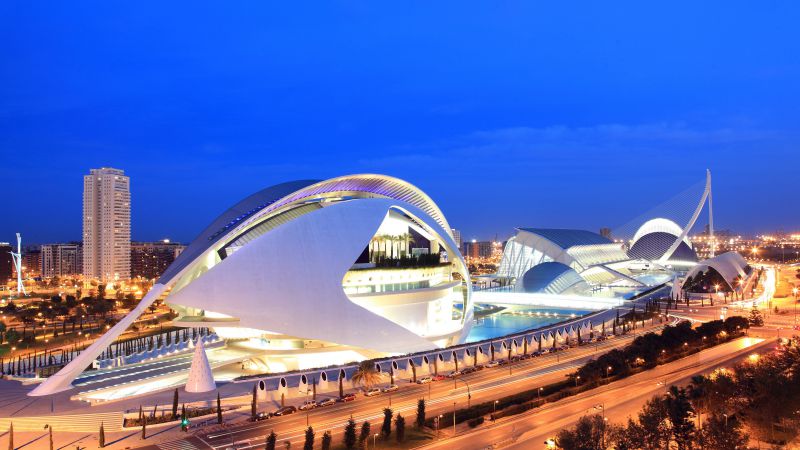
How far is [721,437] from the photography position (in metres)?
16.4

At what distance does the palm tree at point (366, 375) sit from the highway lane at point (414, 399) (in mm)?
716

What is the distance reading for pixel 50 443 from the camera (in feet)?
56.2

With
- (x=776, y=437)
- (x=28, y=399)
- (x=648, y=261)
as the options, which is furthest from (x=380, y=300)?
(x=648, y=261)

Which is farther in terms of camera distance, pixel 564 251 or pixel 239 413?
pixel 564 251

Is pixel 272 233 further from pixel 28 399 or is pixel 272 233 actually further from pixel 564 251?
pixel 564 251

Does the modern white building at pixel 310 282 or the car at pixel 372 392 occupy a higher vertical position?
the modern white building at pixel 310 282

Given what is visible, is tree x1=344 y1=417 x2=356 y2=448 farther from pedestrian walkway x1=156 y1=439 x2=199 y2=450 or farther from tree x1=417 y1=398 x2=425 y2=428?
pedestrian walkway x1=156 y1=439 x2=199 y2=450

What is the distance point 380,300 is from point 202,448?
41.7 ft

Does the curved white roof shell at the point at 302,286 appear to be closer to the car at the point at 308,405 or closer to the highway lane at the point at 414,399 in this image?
the highway lane at the point at 414,399

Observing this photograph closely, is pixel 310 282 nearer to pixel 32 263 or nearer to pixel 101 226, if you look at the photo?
pixel 101 226

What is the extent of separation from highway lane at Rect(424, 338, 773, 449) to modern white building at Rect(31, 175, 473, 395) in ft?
24.8

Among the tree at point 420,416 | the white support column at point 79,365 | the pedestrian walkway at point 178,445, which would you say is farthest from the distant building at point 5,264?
the tree at point 420,416

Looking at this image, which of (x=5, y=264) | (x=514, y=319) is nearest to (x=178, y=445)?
(x=514, y=319)

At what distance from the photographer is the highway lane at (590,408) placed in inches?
742
